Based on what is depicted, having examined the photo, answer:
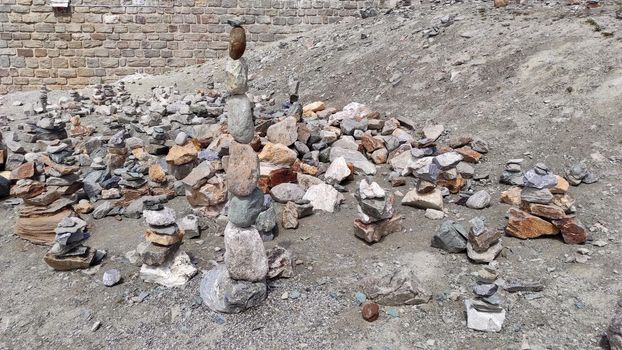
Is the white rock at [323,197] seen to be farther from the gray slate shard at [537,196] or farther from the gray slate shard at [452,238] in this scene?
the gray slate shard at [537,196]

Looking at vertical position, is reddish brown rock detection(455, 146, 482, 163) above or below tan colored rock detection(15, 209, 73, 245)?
above

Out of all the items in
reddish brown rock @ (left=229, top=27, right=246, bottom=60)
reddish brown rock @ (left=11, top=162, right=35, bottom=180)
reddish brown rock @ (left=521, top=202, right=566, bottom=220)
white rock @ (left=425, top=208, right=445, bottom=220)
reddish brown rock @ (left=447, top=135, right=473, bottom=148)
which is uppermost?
reddish brown rock @ (left=229, top=27, right=246, bottom=60)

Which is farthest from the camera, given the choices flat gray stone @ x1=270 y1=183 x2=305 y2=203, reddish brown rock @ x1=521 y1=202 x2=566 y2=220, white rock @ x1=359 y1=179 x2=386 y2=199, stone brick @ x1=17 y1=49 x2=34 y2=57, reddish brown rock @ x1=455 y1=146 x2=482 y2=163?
stone brick @ x1=17 y1=49 x2=34 y2=57

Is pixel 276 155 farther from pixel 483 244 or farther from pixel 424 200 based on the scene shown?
pixel 483 244

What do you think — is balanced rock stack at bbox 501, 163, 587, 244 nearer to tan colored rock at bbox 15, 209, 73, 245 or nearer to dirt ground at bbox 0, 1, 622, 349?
dirt ground at bbox 0, 1, 622, 349

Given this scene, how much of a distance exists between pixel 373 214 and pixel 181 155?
261 centimetres

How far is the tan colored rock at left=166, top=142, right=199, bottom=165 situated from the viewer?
5680 millimetres

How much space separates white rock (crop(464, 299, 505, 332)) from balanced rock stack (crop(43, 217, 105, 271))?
316 cm

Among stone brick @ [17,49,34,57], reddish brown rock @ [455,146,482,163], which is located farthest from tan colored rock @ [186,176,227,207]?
stone brick @ [17,49,34,57]

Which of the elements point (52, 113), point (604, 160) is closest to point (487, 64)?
point (604, 160)

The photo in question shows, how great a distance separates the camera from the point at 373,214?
4293 mm

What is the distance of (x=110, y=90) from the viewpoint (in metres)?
11.0

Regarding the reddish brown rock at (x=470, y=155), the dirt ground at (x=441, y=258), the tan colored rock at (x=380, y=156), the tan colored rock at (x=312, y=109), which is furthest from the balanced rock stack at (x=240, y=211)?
the tan colored rock at (x=312, y=109)

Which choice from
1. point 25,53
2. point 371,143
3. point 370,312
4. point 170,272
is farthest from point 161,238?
point 25,53
